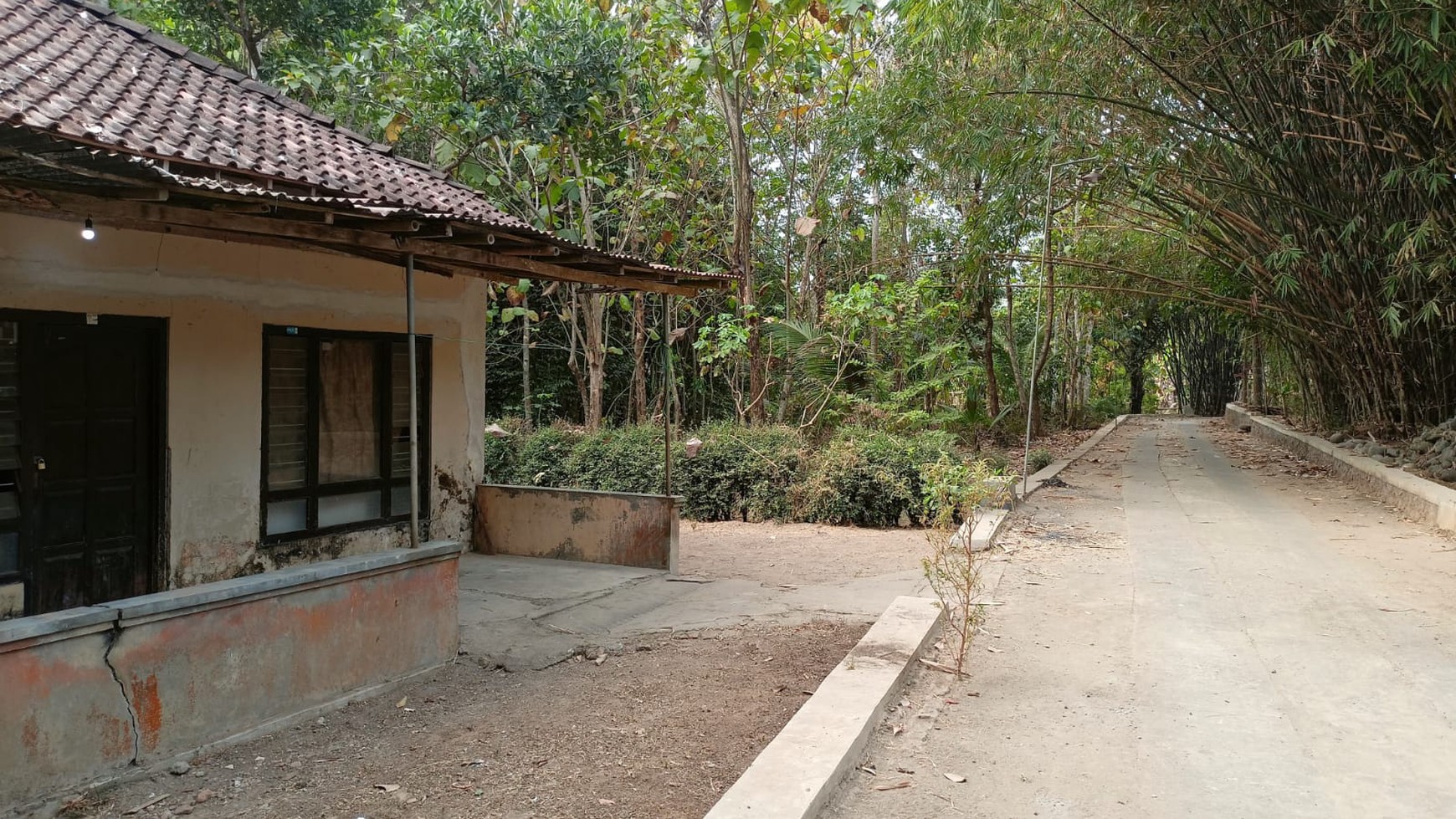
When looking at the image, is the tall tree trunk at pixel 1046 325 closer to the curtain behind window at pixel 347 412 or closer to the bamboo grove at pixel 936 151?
the bamboo grove at pixel 936 151

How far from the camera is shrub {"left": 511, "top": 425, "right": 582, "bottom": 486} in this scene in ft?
39.4

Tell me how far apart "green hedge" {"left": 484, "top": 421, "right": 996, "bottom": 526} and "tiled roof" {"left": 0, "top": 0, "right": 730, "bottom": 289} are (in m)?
3.87

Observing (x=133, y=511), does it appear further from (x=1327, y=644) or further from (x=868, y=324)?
(x=868, y=324)

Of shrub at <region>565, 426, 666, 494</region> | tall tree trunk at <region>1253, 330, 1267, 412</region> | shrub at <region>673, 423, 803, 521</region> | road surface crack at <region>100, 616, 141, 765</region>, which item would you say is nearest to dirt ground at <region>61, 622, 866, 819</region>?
road surface crack at <region>100, 616, 141, 765</region>

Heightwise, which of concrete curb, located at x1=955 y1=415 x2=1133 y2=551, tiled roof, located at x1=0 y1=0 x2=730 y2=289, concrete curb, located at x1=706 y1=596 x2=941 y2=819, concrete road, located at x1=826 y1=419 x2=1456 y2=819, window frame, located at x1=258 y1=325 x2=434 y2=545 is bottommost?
concrete road, located at x1=826 y1=419 x2=1456 y2=819

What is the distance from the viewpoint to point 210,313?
6371 millimetres

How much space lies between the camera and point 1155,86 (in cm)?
1081

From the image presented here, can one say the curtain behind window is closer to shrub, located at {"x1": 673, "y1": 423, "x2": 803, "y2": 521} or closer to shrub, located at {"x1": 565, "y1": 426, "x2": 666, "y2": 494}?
shrub, located at {"x1": 565, "y1": 426, "x2": 666, "y2": 494}

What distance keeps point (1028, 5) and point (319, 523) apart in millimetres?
8969

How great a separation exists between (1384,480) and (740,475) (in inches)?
288

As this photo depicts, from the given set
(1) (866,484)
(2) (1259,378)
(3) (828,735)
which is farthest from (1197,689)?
(2) (1259,378)

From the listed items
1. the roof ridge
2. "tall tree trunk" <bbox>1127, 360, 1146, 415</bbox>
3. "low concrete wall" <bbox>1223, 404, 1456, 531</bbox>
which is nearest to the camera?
the roof ridge

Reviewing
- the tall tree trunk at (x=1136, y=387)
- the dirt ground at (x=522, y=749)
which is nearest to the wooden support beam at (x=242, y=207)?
the dirt ground at (x=522, y=749)

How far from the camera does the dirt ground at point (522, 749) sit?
3.57 m
